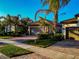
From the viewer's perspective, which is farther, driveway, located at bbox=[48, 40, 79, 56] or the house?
the house

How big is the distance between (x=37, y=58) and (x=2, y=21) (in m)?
26.9

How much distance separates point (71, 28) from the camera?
74.4ft

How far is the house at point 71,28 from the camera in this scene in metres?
21.9

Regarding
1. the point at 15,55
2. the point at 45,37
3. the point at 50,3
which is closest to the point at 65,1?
the point at 50,3

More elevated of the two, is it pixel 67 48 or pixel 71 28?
pixel 71 28

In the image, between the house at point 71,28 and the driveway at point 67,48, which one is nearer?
the driveway at point 67,48

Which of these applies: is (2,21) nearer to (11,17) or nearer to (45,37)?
(11,17)

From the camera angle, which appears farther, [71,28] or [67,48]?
[71,28]

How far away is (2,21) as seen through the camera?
34125 millimetres

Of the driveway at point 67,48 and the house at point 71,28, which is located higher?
the house at point 71,28

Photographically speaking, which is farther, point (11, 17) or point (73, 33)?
point (11, 17)

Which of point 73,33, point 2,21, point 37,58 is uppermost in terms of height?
point 2,21

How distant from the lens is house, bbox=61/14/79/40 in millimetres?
21922

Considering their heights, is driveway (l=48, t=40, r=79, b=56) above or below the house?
below
